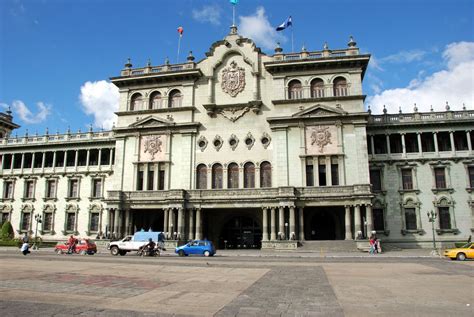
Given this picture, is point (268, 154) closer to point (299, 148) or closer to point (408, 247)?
point (299, 148)

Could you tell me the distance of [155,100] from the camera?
166 ft

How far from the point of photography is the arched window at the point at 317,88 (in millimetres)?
45969

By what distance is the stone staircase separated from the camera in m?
37.8

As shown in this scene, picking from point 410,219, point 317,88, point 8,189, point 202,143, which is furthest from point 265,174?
point 8,189

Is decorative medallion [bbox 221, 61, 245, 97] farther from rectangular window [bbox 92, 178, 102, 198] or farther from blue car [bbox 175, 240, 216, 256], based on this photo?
rectangular window [bbox 92, 178, 102, 198]

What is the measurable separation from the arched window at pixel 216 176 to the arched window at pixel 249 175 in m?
3.24

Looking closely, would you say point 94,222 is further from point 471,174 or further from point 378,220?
point 471,174

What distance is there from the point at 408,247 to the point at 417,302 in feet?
118

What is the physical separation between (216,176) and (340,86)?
18853mm

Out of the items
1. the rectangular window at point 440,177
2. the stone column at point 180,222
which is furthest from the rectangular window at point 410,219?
the stone column at point 180,222

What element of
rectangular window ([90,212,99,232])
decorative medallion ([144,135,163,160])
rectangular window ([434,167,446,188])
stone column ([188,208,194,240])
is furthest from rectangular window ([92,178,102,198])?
rectangular window ([434,167,446,188])

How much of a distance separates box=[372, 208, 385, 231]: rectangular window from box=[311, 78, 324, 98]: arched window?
606 inches

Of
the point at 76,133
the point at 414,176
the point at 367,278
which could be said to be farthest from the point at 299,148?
the point at 76,133

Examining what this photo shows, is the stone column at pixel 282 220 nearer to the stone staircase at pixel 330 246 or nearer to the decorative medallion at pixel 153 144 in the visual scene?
the stone staircase at pixel 330 246
